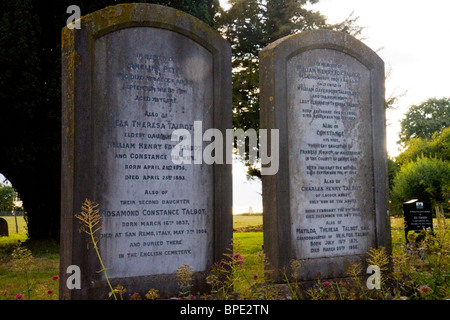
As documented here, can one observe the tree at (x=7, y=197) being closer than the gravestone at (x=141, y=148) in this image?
No

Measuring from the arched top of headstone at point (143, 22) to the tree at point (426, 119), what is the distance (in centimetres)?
4513

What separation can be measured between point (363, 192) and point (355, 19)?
1367 cm

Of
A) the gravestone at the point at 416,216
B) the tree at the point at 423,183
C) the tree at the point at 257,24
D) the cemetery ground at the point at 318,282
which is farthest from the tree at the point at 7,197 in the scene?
the gravestone at the point at 416,216

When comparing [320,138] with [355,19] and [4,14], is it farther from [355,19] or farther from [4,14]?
[355,19]

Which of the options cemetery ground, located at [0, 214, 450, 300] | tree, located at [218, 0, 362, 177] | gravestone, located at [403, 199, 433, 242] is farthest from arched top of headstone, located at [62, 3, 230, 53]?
tree, located at [218, 0, 362, 177]

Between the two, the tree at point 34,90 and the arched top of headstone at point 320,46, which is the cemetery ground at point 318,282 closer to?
the arched top of headstone at point 320,46

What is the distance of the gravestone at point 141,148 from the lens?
5.19 meters

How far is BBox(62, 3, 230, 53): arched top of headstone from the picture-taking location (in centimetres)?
534

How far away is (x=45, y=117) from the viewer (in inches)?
483

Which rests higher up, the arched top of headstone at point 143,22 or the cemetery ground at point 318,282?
the arched top of headstone at point 143,22

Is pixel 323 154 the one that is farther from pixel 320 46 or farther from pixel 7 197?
pixel 7 197

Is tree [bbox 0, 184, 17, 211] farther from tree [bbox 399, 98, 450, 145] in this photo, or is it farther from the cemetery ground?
tree [bbox 399, 98, 450, 145]

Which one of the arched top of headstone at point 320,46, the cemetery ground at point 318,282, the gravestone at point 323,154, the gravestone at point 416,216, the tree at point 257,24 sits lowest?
the cemetery ground at point 318,282
